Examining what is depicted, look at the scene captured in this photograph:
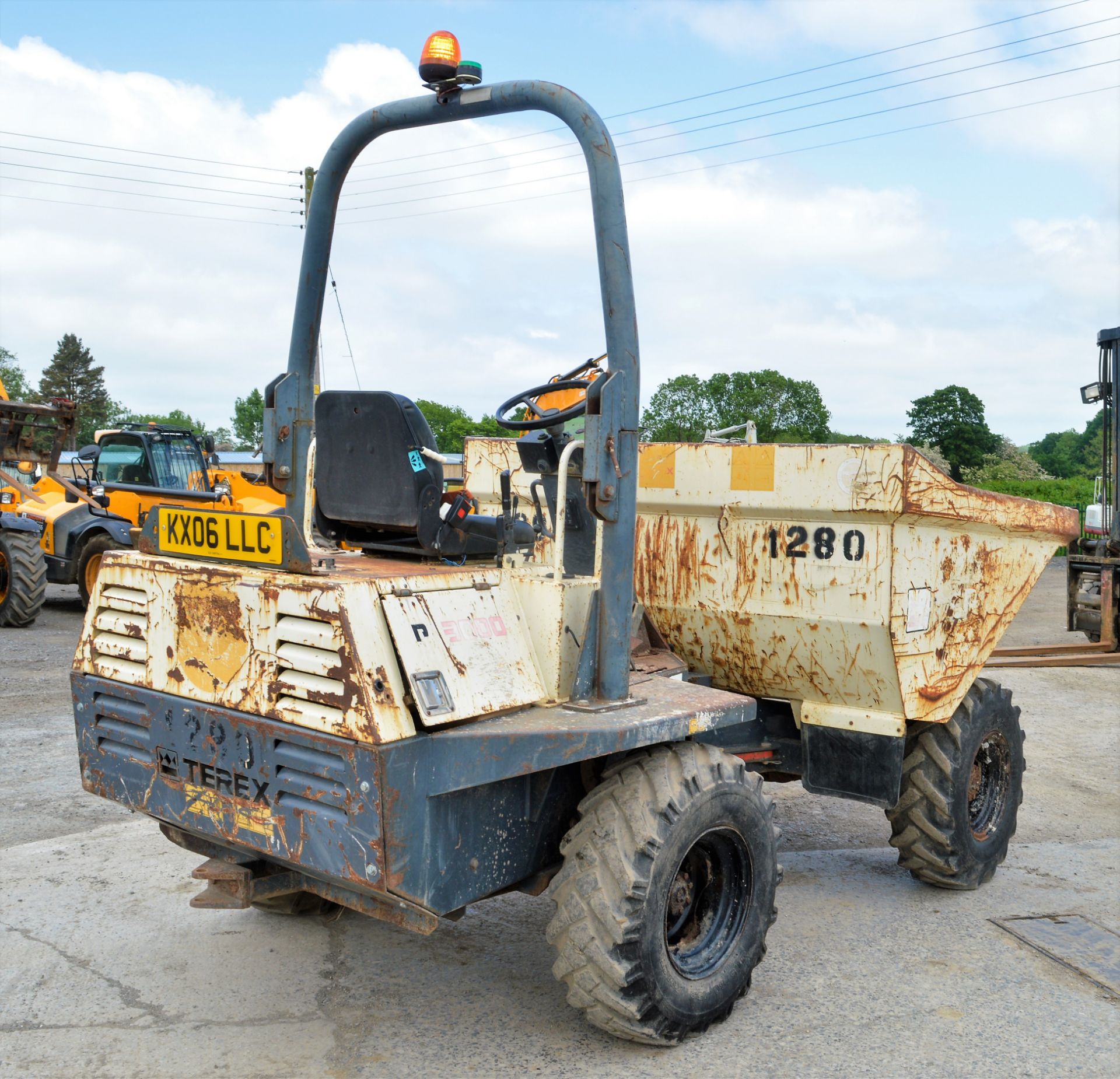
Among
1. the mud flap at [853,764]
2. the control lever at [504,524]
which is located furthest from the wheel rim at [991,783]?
the control lever at [504,524]

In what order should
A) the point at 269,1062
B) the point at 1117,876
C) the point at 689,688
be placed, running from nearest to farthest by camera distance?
the point at 269,1062 < the point at 689,688 < the point at 1117,876

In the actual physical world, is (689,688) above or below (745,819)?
above

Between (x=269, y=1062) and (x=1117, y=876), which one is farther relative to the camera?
(x=1117, y=876)

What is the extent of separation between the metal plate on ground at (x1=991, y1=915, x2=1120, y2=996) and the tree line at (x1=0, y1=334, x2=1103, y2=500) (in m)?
25.4

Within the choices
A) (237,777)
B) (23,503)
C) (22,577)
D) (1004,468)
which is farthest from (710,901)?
(1004,468)

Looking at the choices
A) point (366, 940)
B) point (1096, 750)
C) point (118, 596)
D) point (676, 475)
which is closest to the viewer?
point (118, 596)

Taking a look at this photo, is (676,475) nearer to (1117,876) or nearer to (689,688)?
(689,688)

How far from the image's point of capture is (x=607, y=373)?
3281 mm

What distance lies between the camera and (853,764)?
14.6ft

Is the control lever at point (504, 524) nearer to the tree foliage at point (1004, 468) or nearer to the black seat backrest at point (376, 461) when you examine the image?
the black seat backrest at point (376, 461)

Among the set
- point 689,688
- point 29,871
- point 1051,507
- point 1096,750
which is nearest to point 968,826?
point 1051,507

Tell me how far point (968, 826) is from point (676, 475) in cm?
196

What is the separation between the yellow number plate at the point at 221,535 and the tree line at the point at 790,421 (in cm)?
2664

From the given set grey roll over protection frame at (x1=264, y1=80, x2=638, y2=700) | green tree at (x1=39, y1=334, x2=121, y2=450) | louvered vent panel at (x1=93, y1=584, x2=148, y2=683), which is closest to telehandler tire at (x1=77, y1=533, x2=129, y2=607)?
louvered vent panel at (x1=93, y1=584, x2=148, y2=683)
